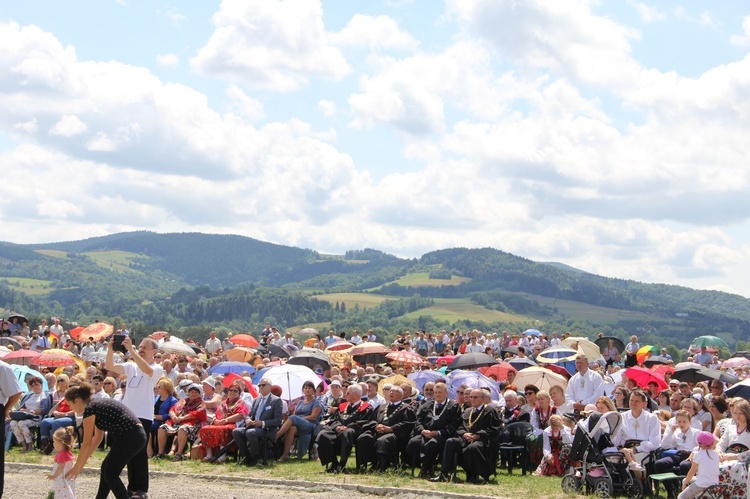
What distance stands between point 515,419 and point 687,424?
264 centimetres

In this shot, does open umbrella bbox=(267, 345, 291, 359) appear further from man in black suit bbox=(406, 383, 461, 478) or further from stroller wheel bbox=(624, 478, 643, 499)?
stroller wheel bbox=(624, 478, 643, 499)

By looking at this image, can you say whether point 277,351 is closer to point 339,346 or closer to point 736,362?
point 339,346

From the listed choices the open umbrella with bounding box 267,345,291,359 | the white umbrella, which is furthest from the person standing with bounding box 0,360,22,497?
Answer: the open umbrella with bounding box 267,345,291,359

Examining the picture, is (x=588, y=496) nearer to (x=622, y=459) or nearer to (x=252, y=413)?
(x=622, y=459)

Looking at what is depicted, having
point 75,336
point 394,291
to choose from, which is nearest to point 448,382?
point 75,336

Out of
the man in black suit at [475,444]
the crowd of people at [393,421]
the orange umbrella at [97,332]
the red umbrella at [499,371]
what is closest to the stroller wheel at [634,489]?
the crowd of people at [393,421]

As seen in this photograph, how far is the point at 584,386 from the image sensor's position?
1302 cm

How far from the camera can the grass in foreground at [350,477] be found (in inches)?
404

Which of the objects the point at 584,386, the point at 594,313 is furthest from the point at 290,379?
the point at 594,313

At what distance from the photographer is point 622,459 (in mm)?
10062

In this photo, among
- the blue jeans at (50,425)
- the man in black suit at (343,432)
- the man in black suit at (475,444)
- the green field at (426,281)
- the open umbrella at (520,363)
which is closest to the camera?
the man in black suit at (475,444)

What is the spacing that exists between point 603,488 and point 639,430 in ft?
3.39

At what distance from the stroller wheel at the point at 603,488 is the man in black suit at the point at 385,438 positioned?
2.87 metres

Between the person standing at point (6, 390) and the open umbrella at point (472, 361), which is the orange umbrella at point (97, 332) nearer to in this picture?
the open umbrella at point (472, 361)
